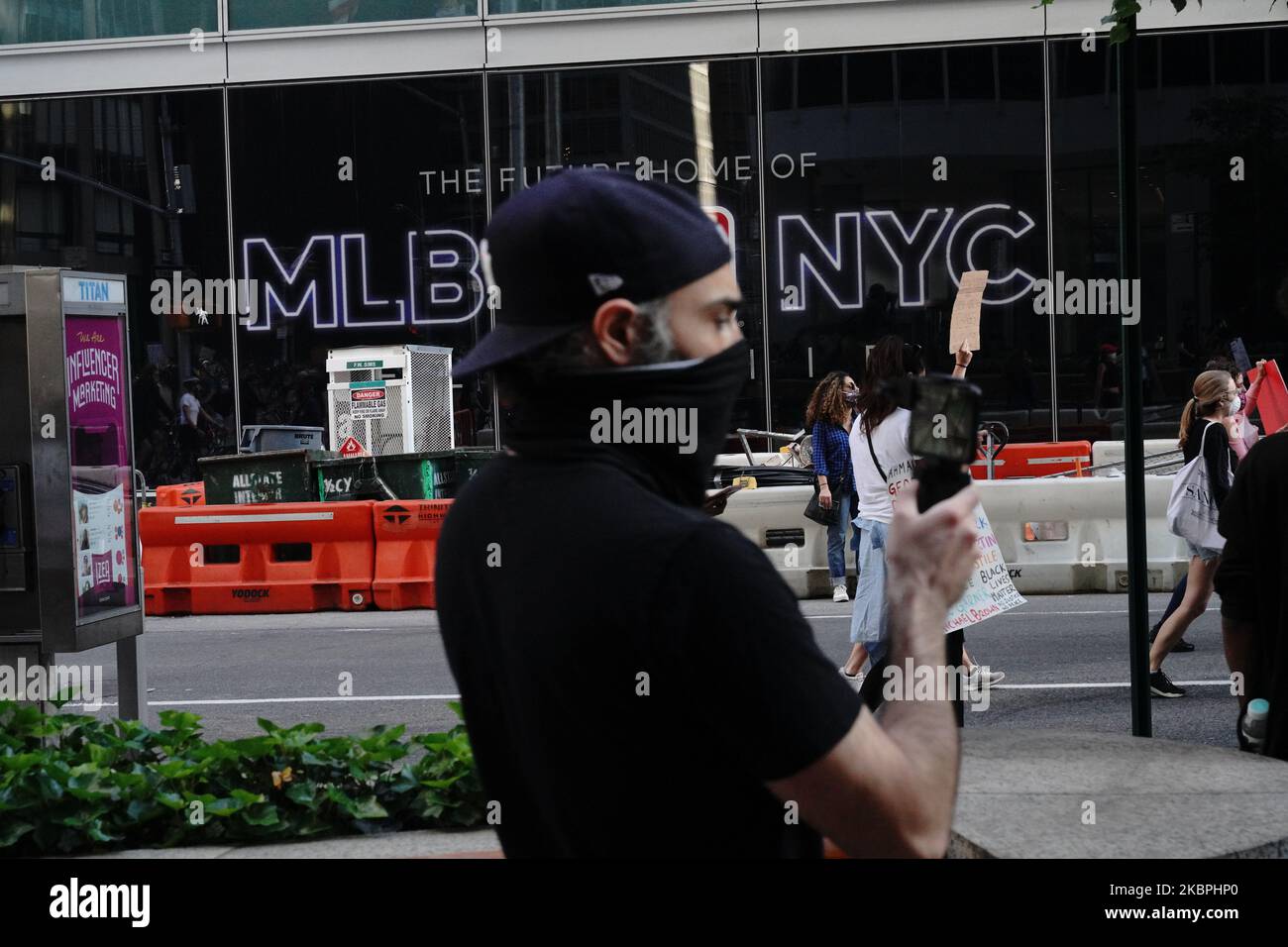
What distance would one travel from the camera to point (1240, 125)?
20453 millimetres

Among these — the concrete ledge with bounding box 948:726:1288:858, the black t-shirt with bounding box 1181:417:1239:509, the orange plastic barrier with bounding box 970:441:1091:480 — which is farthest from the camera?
the orange plastic barrier with bounding box 970:441:1091:480

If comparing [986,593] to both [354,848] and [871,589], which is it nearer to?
[871,589]

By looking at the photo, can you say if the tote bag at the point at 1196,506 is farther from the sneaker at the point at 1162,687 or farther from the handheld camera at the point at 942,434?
the handheld camera at the point at 942,434

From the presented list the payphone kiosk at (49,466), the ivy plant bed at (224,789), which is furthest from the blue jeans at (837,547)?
the ivy plant bed at (224,789)

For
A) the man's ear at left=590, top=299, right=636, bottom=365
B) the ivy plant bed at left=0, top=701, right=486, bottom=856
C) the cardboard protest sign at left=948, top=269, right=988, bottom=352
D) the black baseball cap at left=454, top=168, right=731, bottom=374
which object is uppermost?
the cardboard protest sign at left=948, top=269, right=988, bottom=352

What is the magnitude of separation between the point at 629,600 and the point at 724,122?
2033cm

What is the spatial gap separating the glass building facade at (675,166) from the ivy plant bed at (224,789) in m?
15.4

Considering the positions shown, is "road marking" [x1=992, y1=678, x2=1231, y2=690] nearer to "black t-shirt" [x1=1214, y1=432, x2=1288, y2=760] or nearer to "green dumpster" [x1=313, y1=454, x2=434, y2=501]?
"black t-shirt" [x1=1214, y1=432, x2=1288, y2=760]

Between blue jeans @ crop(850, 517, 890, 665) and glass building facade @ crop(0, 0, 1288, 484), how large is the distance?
12459mm

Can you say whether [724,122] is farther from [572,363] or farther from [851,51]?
[572,363]

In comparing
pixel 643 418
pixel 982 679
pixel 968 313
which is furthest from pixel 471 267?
pixel 643 418

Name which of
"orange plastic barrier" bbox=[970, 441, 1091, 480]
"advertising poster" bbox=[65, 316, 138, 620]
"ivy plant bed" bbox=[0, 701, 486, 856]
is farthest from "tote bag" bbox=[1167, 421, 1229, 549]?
"orange plastic barrier" bbox=[970, 441, 1091, 480]

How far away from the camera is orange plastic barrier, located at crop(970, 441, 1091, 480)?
1756 cm

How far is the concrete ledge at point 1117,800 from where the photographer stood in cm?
331
